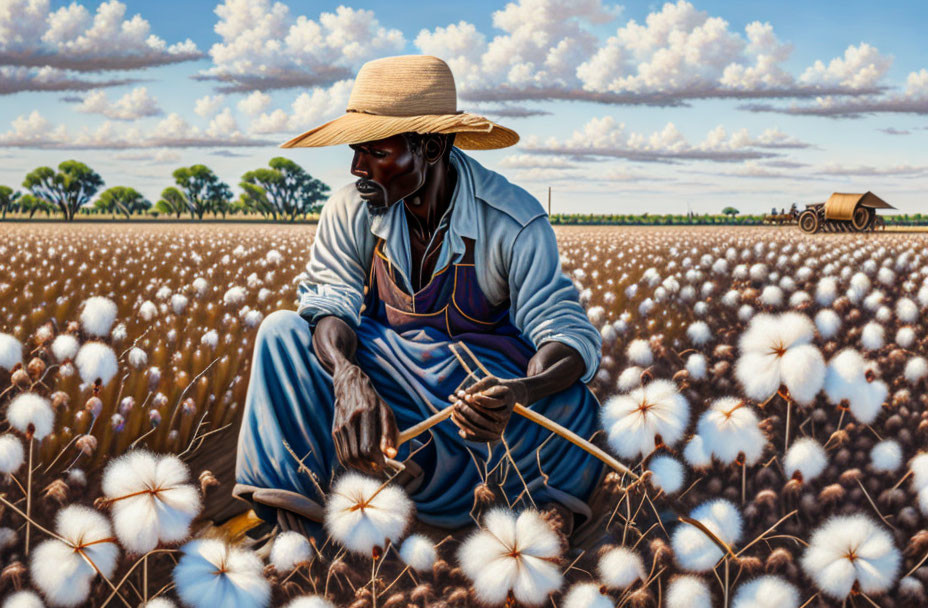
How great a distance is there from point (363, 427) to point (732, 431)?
4.02ft

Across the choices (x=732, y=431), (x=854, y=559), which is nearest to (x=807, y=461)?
(x=732, y=431)

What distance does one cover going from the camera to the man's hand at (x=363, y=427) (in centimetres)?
242

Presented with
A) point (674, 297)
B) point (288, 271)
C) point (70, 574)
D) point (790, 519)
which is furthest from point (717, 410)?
point (288, 271)

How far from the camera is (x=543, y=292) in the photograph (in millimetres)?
2766

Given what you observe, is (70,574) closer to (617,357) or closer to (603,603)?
(603,603)

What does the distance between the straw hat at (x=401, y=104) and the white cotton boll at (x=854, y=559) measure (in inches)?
64.2

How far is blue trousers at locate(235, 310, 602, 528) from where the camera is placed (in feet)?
9.30

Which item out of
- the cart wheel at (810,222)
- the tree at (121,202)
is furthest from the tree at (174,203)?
the cart wheel at (810,222)

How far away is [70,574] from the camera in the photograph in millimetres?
2215

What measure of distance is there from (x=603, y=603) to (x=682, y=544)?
1.14ft

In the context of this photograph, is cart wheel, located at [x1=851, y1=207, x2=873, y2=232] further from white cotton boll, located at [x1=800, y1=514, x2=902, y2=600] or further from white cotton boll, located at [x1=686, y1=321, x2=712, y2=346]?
white cotton boll, located at [x1=800, y1=514, x2=902, y2=600]

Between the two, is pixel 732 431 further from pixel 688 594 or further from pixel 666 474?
pixel 688 594

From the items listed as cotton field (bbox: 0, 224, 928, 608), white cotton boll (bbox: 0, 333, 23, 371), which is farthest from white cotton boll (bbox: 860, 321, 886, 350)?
white cotton boll (bbox: 0, 333, 23, 371)

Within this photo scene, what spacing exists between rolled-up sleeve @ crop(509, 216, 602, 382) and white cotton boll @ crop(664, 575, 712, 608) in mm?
752
